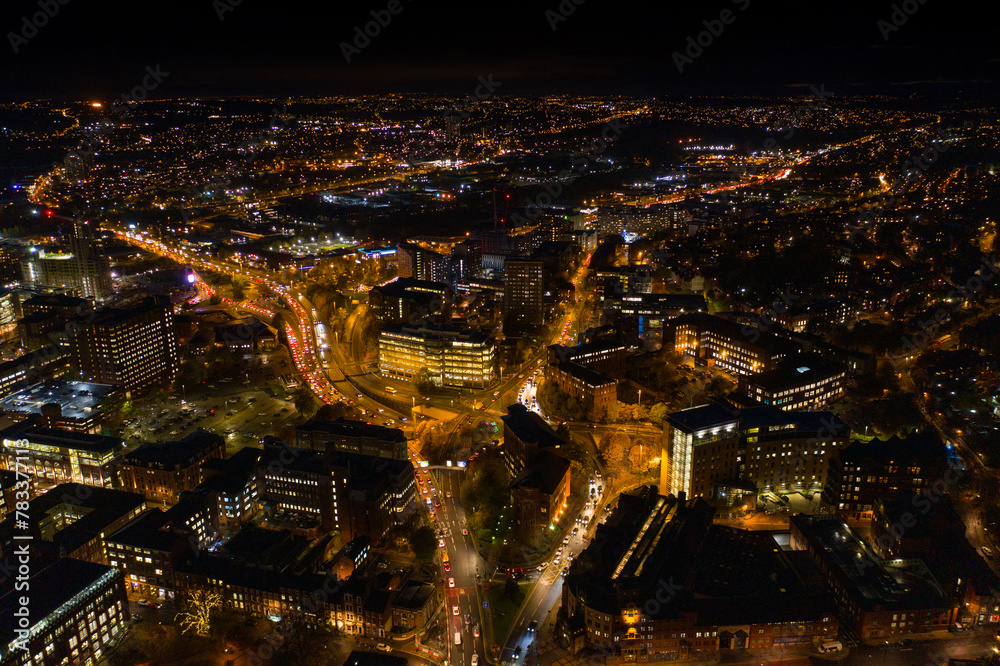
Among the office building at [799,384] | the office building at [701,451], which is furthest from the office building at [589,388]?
the office building at [701,451]

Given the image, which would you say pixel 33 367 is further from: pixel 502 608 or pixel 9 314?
pixel 502 608

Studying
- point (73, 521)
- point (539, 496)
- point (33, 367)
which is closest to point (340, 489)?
point (539, 496)

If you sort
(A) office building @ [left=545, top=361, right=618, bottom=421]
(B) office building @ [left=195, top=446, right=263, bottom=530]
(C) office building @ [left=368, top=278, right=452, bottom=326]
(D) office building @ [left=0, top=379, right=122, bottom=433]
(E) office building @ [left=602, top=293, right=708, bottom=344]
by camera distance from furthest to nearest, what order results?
(C) office building @ [left=368, top=278, right=452, bottom=326] < (E) office building @ [left=602, top=293, right=708, bottom=344] < (A) office building @ [left=545, top=361, right=618, bottom=421] < (D) office building @ [left=0, top=379, right=122, bottom=433] < (B) office building @ [left=195, top=446, right=263, bottom=530]

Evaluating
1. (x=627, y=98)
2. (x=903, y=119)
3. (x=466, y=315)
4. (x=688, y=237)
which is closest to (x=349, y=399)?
(x=466, y=315)

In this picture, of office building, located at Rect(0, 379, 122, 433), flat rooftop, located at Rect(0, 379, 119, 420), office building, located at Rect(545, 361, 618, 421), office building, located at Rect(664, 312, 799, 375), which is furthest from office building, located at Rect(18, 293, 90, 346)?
office building, located at Rect(664, 312, 799, 375)

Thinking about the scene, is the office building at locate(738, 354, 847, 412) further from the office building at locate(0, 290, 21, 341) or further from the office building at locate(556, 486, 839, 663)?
the office building at locate(0, 290, 21, 341)

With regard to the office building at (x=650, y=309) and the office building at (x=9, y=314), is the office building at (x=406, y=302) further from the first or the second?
the office building at (x=9, y=314)

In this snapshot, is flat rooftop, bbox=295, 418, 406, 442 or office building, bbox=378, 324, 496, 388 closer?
flat rooftop, bbox=295, 418, 406, 442
